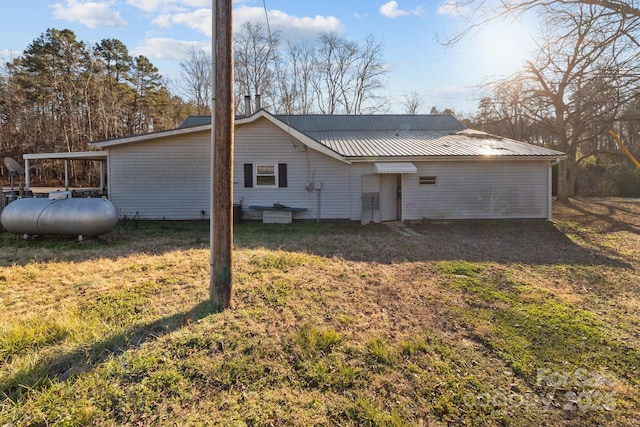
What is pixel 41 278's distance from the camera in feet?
18.4

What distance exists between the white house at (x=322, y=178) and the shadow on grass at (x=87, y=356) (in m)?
9.03

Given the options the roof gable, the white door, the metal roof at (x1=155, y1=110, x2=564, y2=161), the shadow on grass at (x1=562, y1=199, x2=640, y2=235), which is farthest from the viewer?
the white door

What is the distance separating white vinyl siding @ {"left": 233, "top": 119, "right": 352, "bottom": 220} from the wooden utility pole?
28.7 ft

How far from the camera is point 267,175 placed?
42.5 ft

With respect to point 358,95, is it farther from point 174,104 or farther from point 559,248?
point 559,248

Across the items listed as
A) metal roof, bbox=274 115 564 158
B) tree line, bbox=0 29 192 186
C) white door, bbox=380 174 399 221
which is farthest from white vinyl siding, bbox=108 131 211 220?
tree line, bbox=0 29 192 186

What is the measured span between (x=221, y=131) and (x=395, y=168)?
8963 millimetres

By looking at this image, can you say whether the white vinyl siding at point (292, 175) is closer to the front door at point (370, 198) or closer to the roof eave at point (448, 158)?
the front door at point (370, 198)

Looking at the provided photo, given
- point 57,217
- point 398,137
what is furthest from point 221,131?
point 398,137

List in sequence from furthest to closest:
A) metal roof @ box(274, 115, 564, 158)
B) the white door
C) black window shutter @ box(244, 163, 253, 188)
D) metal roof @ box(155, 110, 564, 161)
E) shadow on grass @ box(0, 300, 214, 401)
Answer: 1. the white door
2. black window shutter @ box(244, 163, 253, 188)
3. metal roof @ box(274, 115, 564, 158)
4. metal roof @ box(155, 110, 564, 161)
5. shadow on grass @ box(0, 300, 214, 401)

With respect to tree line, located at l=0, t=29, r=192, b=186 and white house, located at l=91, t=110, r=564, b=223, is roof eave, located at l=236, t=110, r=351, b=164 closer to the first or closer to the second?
white house, located at l=91, t=110, r=564, b=223

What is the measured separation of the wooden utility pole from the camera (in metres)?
3.96

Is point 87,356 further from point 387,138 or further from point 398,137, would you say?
point 398,137

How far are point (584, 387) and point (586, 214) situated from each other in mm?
15752
